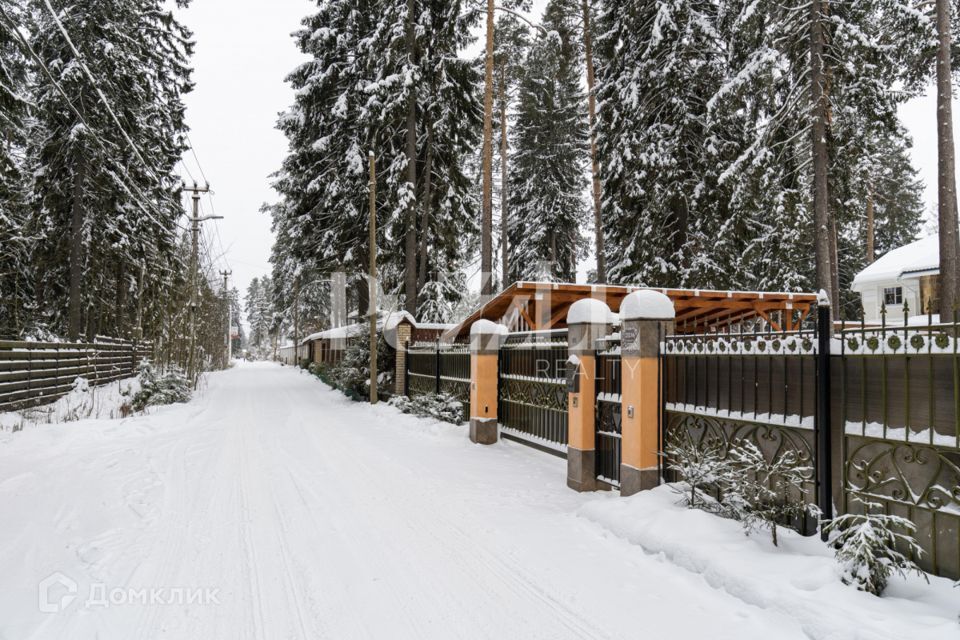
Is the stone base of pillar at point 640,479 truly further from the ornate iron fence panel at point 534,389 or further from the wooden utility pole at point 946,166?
the wooden utility pole at point 946,166

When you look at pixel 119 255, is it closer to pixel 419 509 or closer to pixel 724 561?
pixel 419 509

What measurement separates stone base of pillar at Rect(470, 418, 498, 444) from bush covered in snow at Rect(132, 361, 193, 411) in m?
9.36

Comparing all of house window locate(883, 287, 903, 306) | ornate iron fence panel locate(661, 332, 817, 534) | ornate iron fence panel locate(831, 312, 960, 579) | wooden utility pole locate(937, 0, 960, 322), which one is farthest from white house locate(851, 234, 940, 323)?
ornate iron fence panel locate(831, 312, 960, 579)

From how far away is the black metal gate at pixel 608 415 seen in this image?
20.5 ft

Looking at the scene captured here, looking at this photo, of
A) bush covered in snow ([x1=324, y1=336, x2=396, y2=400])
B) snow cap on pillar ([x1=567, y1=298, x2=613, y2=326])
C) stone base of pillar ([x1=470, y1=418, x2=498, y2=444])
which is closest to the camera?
snow cap on pillar ([x1=567, y1=298, x2=613, y2=326])

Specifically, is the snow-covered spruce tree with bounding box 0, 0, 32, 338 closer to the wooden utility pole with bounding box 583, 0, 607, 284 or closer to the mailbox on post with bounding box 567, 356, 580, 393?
the mailbox on post with bounding box 567, 356, 580, 393

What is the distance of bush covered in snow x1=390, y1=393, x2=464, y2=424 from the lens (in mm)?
11446

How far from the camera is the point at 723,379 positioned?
194 inches

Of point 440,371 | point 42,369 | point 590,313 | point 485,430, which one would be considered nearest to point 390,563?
point 590,313

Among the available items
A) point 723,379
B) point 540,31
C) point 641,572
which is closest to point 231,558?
point 641,572

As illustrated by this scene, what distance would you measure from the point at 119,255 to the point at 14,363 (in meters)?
9.34

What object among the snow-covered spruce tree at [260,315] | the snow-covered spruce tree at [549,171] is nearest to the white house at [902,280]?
the snow-covered spruce tree at [549,171]

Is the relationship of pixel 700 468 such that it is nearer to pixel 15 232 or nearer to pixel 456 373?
pixel 456 373

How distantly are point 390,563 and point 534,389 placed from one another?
4.82 meters
